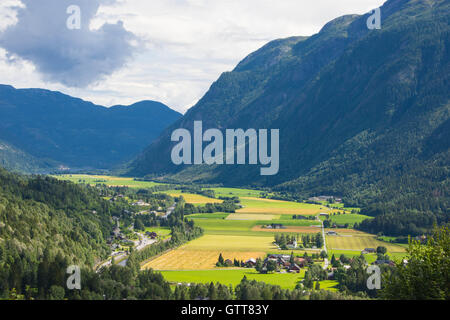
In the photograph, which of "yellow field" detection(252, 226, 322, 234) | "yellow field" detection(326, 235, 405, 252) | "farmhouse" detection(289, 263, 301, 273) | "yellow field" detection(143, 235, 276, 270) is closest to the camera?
"farmhouse" detection(289, 263, 301, 273)

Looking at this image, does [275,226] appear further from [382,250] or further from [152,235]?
[382,250]

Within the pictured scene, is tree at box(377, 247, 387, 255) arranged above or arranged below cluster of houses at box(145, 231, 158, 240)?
below

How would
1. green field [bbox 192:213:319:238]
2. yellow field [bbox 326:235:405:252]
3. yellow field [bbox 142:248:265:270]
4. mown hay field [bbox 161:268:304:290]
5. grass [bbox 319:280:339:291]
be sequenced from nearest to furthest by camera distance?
1. grass [bbox 319:280:339:291]
2. mown hay field [bbox 161:268:304:290]
3. yellow field [bbox 142:248:265:270]
4. yellow field [bbox 326:235:405:252]
5. green field [bbox 192:213:319:238]

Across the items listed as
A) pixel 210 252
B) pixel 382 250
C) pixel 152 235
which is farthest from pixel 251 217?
pixel 382 250

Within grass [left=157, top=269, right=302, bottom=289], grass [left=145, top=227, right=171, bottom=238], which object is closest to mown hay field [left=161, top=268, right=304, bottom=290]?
grass [left=157, top=269, right=302, bottom=289]

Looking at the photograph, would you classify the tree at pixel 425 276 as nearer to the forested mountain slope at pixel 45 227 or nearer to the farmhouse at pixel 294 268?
the forested mountain slope at pixel 45 227

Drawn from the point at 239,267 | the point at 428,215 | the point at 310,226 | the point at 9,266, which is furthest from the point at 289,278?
the point at 428,215

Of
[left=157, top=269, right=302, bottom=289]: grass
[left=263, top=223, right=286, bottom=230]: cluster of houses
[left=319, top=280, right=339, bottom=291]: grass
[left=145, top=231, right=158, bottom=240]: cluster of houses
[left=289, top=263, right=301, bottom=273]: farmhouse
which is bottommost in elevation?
[left=319, top=280, right=339, bottom=291]: grass

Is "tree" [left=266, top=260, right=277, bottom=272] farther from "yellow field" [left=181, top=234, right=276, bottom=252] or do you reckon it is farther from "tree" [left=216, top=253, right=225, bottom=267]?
"yellow field" [left=181, top=234, right=276, bottom=252]
